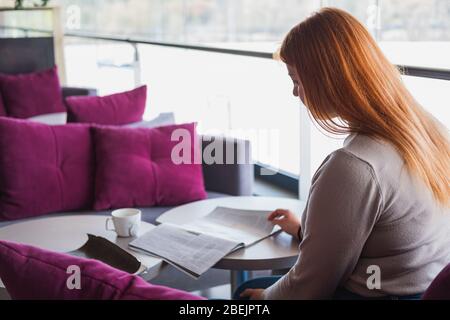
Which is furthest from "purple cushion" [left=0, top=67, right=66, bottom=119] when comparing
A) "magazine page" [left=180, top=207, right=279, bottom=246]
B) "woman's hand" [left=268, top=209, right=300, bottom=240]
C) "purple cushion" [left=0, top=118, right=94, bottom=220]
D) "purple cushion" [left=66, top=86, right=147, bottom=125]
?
"woman's hand" [left=268, top=209, right=300, bottom=240]

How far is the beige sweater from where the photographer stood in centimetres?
120

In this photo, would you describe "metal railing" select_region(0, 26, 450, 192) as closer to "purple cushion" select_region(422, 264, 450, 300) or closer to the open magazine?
the open magazine

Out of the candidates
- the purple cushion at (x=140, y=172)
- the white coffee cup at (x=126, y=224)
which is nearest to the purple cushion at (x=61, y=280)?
the white coffee cup at (x=126, y=224)

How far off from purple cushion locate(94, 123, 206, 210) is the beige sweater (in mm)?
1346

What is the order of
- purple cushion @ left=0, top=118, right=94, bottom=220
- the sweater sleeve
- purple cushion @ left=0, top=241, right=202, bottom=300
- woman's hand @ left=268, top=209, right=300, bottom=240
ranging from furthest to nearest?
purple cushion @ left=0, top=118, right=94, bottom=220 < woman's hand @ left=268, top=209, right=300, bottom=240 < the sweater sleeve < purple cushion @ left=0, top=241, right=202, bottom=300

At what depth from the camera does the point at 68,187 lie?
2.59 metres

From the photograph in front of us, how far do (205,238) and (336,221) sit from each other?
61 centimetres

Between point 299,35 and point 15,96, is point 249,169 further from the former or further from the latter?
point 15,96

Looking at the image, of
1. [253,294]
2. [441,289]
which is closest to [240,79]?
[253,294]

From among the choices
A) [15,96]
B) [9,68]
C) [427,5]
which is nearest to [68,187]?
[15,96]

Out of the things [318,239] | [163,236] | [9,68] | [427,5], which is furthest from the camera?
[427,5]

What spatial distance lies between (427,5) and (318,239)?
33.8 ft
